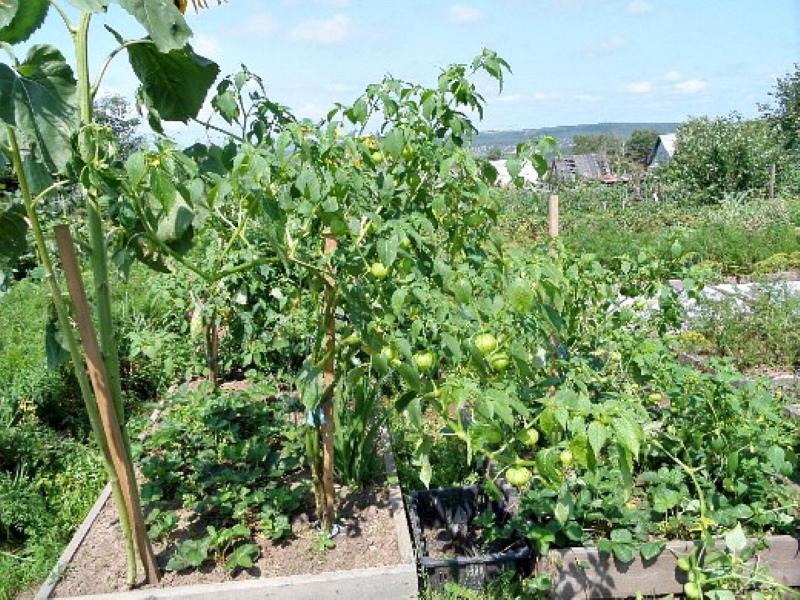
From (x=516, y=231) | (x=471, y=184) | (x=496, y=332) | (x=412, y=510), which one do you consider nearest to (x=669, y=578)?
(x=412, y=510)

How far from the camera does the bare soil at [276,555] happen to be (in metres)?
2.62

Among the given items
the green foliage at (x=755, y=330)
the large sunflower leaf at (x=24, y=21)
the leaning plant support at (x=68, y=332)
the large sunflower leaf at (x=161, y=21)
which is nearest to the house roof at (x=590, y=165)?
the green foliage at (x=755, y=330)

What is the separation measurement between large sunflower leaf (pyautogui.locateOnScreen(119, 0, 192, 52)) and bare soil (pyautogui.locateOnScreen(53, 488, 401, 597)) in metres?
1.84

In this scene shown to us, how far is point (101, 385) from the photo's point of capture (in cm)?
234

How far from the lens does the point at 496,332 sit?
84.4 inches

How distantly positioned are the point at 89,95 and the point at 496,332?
140cm

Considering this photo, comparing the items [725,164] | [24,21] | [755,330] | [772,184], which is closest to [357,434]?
[24,21]

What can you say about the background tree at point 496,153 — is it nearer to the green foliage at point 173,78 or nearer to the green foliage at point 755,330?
the green foliage at point 173,78

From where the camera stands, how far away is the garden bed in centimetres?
255

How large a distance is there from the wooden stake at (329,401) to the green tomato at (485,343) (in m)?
0.64

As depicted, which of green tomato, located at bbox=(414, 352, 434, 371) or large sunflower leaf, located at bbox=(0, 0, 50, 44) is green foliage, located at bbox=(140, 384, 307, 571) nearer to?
green tomato, located at bbox=(414, 352, 434, 371)

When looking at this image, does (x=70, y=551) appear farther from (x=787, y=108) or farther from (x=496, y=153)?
(x=787, y=108)

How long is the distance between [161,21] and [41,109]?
1.28 ft

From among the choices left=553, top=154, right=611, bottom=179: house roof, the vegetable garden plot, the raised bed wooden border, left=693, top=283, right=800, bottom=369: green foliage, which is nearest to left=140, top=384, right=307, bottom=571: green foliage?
the vegetable garden plot
